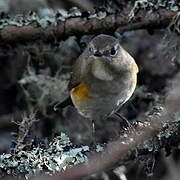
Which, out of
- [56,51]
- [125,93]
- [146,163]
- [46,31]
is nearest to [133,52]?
[56,51]

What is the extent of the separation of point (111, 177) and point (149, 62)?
106 centimetres

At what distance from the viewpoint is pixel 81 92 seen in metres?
2.85

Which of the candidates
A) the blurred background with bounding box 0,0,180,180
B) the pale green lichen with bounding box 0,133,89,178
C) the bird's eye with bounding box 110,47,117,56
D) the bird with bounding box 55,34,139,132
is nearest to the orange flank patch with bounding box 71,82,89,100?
the bird with bounding box 55,34,139,132

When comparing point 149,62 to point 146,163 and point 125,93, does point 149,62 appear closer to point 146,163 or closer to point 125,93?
point 125,93

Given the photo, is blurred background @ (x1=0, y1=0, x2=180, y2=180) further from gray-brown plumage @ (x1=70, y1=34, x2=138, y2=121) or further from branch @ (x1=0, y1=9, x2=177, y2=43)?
gray-brown plumage @ (x1=70, y1=34, x2=138, y2=121)

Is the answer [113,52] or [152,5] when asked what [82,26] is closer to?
[152,5]

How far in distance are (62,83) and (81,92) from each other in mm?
978

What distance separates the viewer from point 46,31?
3.40m

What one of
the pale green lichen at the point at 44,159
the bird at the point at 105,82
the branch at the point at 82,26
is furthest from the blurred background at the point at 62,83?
the pale green lichen at the point at 44,159

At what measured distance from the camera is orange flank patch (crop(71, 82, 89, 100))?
9.28ft

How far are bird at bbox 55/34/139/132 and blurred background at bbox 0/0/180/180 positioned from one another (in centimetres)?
67

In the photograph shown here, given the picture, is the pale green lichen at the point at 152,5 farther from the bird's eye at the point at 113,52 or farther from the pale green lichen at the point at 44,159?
the pale green lichen at the point at 44,159

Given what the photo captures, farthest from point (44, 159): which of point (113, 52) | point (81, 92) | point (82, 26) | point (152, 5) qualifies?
point (152, 5)

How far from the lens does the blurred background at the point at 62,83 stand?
3621 millimetres
